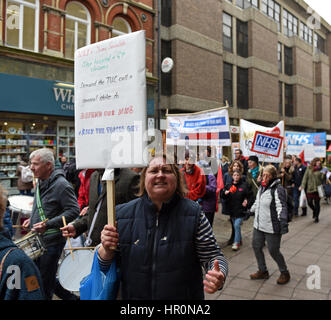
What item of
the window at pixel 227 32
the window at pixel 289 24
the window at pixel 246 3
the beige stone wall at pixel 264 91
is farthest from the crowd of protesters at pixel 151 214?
the window at pixel 289 24

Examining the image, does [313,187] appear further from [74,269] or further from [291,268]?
[74,269]

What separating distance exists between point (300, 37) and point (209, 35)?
15.9 m

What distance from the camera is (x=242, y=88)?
24.6 m

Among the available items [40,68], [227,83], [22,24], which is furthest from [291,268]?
[227,83]

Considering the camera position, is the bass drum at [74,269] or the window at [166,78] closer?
the bass drum at [74,269]

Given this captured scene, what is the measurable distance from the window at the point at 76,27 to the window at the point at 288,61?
72.5ft

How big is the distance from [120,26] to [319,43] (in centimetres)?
3077

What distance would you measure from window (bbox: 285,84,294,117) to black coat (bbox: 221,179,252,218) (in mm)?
25417

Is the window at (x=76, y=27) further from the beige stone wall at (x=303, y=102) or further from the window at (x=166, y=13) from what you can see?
the beige stone wall at (x=303, y=102)

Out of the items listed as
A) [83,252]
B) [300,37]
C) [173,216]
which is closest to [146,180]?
[173,216]

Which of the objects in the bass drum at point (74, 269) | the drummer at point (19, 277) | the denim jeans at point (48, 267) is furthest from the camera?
the denim jeans at point (48, 267)

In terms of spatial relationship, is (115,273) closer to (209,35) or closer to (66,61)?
(66,61)

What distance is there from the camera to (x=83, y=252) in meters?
3.18

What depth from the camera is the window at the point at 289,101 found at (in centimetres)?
3010
